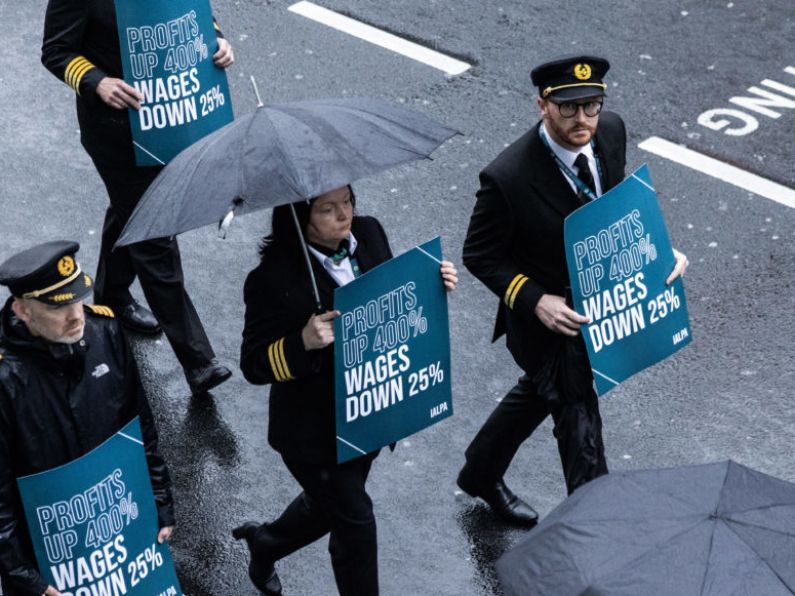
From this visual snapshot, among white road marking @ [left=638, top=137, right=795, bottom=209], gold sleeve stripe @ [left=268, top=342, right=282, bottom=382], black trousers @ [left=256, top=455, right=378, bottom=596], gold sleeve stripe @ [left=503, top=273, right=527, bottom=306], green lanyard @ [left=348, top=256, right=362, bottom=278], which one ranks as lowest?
white road marking @ [left=638, top=137, right=795, bottom=209]

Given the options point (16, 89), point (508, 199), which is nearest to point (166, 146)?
point (508, 199)

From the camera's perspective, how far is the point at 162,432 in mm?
7191

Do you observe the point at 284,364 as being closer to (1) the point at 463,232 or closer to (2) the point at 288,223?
(2) the point at 288,223

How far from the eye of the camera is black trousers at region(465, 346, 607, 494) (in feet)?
19.4

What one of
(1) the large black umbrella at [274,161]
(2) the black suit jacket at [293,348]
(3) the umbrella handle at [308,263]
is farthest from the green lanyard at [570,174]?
(3) the umbrella handle at [308,263]

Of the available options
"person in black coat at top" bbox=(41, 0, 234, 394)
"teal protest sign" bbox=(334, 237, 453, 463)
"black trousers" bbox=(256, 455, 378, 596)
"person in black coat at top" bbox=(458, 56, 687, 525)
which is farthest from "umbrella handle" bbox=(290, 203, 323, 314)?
"person in black coat at top" bbox=(41, 0, 234, 394)

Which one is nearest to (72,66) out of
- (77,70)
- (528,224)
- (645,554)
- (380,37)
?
(77,70)

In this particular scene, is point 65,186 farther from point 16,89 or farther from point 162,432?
point 162,432

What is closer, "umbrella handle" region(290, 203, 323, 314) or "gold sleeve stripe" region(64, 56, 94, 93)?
"umbrella handle" region(290, 203, 323, 314)

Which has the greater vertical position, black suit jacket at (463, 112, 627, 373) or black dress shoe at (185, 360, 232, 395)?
black suit jacket at (463, 112, 627, 373)

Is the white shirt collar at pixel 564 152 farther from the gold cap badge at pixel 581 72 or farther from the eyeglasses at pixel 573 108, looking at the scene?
the gold cap badge at pixel 581 72

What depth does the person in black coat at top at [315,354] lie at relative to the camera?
5.20m

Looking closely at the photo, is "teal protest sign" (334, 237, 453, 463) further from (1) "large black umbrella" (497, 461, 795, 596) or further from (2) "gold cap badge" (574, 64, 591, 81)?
(1) "large black umbrella" (497, 461, 795, 596)

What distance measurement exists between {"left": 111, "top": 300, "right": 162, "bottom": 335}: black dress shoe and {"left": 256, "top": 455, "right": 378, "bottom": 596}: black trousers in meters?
2.22
